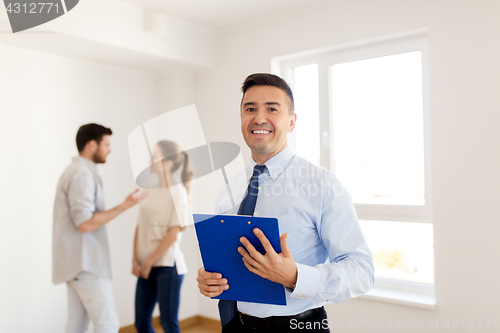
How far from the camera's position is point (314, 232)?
4.14 ft

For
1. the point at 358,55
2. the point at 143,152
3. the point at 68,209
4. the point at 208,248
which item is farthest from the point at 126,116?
the point at 208,248

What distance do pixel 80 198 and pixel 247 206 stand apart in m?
1.29

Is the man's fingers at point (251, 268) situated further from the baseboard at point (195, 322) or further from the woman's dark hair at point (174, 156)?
the baseboard at point (195, 322)

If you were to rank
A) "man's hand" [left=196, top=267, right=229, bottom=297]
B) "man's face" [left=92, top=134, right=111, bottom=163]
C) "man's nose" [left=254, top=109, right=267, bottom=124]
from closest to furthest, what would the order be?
"man's hand" [left=196, top=267, right=229, bottom=297], "man's nose" [left=254, top=109, right=267, bottom=124], "man's face" [left=92, top=134, right=111, bottom=163]

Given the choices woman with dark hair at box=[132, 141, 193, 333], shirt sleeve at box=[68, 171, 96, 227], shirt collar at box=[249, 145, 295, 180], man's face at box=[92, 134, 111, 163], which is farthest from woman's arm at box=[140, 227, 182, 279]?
shirt collar at box=[249, 145, 295, 180]

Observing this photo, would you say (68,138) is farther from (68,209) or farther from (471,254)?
(471,254)

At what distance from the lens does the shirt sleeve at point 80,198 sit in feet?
7.20

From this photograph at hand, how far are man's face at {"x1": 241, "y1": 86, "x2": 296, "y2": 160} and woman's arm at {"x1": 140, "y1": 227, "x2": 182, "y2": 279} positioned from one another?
1.19m

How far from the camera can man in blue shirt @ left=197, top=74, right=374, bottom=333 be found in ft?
3.50

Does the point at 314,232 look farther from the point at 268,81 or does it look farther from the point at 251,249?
the point at 268,81

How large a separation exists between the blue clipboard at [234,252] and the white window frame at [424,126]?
1636 millimetres

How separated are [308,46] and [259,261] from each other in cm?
220

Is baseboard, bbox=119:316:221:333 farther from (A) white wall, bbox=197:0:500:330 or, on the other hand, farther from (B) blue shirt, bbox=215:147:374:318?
(B) blue shirt, bbox=215:147:374:318

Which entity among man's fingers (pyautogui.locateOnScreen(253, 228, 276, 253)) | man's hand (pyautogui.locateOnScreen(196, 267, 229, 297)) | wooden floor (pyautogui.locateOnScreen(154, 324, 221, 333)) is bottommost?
wooden floor (pyautogui.locateOnScreen(154, 324, 221, 333))
